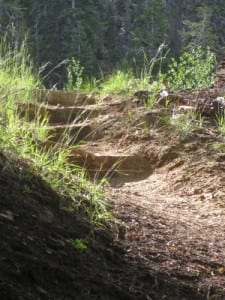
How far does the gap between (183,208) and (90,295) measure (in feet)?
7.72

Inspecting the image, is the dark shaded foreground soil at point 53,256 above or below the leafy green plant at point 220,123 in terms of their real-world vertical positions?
above

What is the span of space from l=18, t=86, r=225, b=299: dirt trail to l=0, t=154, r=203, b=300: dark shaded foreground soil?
0.23ft

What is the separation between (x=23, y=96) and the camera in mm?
5781

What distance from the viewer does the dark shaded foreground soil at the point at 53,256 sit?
240 cm

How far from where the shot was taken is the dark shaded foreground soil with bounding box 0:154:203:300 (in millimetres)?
2400

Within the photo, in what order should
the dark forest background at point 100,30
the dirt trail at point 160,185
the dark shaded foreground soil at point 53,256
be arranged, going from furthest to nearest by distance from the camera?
the dark forest background at point 100,30 < the dirt trail at point 160,185 < the dark shaded foreground soil at point 53,256

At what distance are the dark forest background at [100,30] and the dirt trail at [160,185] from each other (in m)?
15.0

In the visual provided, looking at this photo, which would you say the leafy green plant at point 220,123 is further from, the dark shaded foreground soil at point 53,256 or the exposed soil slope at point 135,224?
the dark shaded foreground soil at point 53,256

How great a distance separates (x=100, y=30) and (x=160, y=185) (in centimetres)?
2075

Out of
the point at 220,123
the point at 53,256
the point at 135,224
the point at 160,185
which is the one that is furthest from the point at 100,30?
the point at 53,256

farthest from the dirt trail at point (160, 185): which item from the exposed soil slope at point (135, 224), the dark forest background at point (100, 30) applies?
the dark forest background at point (100, 30)

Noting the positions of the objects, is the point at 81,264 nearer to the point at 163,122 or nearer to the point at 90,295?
the point at 90,295

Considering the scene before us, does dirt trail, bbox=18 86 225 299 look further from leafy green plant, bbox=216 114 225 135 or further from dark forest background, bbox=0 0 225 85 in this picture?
dark forest background, bbox=0 0 225 85

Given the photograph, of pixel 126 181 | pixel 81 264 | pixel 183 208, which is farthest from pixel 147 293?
pixel 126 181
